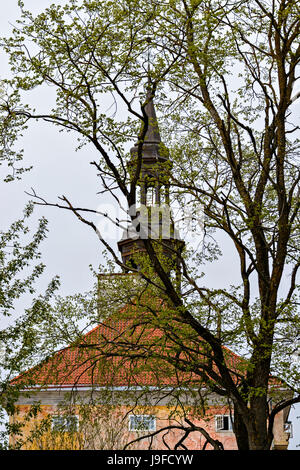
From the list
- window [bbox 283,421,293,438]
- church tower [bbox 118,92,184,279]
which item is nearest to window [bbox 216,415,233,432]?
window [bbox 283,421,293,438]

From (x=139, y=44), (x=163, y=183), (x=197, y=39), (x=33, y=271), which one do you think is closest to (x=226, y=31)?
(x=197, y=39)

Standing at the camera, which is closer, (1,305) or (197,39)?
(1,305)

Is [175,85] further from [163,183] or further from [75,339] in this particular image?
[75,339]

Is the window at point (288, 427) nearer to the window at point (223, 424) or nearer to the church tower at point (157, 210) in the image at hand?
the window at point (223, 424)

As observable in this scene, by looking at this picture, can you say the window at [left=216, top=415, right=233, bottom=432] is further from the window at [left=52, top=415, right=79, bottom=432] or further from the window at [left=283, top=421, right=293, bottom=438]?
the window at [left=52, top=415, right=79, bottom=432]

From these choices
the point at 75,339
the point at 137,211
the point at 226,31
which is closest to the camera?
the point at 137,211

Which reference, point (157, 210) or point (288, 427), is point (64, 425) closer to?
point (157, 210)

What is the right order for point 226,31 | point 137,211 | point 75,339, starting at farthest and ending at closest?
point 226,31 → point 75,339 → point 137,211

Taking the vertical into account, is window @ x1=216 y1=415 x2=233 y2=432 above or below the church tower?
below

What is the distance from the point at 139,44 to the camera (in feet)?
44.3

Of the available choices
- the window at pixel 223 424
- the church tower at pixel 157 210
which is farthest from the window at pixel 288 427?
the church tower at pixel 157 210

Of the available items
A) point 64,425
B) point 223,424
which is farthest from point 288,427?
point 64,425

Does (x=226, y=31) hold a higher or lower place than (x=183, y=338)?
higher
